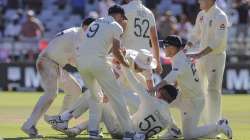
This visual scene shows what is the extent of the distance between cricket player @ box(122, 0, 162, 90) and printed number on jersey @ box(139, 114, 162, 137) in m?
1.69

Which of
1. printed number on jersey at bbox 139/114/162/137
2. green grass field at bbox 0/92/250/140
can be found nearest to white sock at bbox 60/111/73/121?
green grass field at bbox 0/92/250/140

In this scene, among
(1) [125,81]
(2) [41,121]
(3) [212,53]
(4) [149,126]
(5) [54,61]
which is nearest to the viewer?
(4) [149,126]

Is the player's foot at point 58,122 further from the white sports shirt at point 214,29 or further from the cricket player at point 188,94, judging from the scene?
the white sports shirt at point 214,29

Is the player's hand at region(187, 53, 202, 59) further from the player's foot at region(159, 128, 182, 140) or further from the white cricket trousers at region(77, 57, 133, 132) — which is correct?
the white cricket trousers at region(77, 57, 133, 132)

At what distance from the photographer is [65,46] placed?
1341cm

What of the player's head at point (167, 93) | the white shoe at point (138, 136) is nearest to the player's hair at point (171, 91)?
the player's head at point (167, 93)

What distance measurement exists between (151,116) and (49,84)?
6.08 feet

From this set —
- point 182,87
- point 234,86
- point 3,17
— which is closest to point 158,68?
point 182,87

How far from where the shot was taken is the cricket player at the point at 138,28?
14.1m

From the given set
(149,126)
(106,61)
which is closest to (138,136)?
(149,126)

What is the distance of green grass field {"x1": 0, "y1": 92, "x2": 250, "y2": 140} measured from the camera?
44.9 feet

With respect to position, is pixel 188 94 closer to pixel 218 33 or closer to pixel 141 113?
pixel 141 113

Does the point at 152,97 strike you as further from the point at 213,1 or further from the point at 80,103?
the point at 213,1

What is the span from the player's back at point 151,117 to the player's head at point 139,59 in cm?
53
